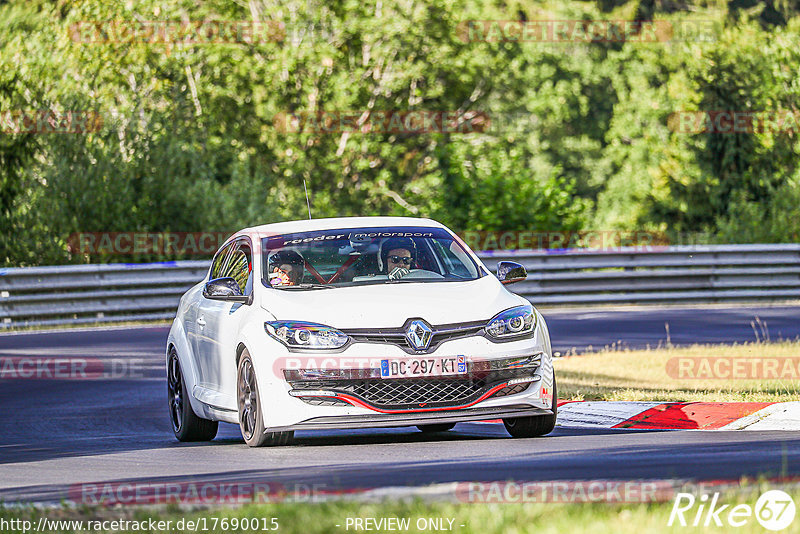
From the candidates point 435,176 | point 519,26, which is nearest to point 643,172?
point 519,26

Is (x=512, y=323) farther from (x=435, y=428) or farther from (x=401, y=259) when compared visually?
(x=435, y=428)

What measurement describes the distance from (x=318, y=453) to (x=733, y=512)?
13.1 ft

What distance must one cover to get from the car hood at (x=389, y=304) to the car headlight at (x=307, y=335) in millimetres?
47

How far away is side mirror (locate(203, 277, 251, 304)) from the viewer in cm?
1002

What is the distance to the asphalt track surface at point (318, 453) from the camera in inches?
297

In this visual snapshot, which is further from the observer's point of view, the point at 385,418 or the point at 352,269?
the point at 352,269

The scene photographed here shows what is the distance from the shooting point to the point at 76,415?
13.1 metres

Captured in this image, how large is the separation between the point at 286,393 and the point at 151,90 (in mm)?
28251

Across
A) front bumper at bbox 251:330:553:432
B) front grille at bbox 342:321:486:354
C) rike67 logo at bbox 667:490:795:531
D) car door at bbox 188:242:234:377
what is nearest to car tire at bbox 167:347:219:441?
car door at bbox 188:242:234:377

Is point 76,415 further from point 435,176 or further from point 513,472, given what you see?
point 435,176

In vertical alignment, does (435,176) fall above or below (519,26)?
below

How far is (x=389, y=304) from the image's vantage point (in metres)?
9.38

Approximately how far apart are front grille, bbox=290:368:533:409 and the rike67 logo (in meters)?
3.38

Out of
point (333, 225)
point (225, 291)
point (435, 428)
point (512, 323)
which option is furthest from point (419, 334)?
point (435, 428)
